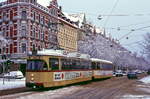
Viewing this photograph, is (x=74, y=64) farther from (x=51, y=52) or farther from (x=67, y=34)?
(x=67, y=34)

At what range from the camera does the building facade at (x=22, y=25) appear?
60906 millimetres

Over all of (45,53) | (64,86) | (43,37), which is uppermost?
(43,37)

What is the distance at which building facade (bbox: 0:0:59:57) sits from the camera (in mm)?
60906

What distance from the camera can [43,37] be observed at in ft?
221

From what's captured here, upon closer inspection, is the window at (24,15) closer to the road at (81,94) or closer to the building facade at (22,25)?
the building facade at (22,25)

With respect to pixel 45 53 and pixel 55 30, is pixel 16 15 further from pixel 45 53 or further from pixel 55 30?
pixel 45 53

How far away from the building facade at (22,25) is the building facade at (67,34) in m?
9.11

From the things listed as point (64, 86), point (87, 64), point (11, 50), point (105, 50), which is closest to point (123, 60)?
point (105, 50)

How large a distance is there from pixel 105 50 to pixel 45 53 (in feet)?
202

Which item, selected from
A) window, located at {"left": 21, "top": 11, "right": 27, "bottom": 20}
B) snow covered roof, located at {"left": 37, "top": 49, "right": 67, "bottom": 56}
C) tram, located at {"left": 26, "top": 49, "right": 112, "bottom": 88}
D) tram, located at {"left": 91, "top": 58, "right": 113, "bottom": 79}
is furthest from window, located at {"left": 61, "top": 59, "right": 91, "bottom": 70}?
window, located at {"left": 21, "top": 11, "right": 27, "bottom": 20}

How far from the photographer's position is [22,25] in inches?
2411

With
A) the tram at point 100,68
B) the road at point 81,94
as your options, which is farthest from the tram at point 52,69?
the tram at point 100,68

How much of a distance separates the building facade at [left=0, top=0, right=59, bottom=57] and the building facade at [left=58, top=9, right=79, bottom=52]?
9.11 meters

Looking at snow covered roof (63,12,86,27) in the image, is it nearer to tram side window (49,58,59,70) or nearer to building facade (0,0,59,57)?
building facade (0,0,59,57)
